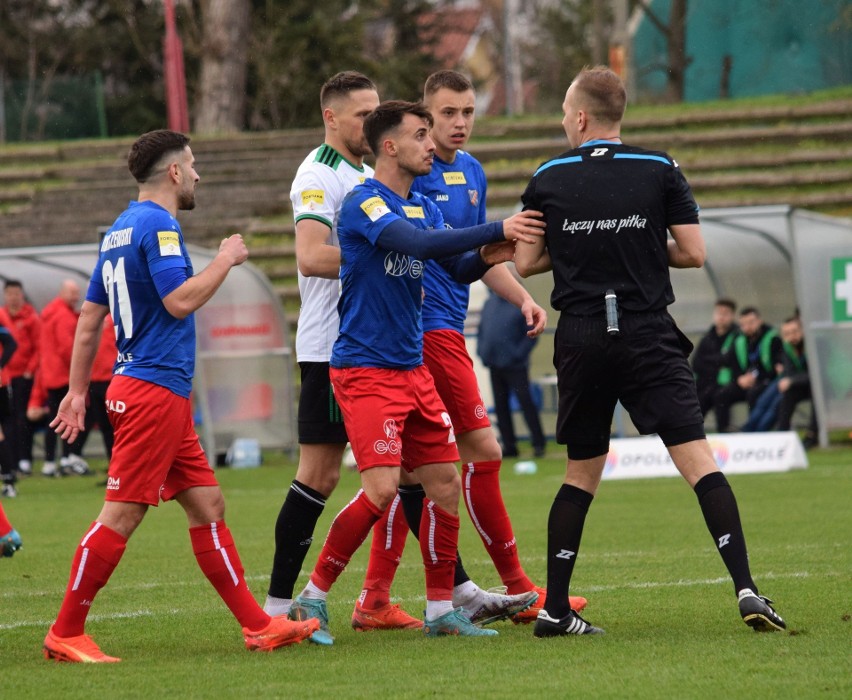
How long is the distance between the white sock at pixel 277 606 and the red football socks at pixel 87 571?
836 millimetres

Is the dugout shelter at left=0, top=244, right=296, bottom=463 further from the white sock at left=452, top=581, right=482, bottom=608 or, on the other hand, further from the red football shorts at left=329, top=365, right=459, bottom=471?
the red football shorts at left=329, top=365, right=459, bottom=471

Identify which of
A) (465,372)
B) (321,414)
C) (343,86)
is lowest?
(321,414)

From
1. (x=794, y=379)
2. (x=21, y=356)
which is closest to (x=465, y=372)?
(x=794, y=379)

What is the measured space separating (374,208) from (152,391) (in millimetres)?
1123

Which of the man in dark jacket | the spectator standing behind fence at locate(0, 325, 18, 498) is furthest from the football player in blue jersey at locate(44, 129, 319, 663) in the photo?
the man in dark jacket

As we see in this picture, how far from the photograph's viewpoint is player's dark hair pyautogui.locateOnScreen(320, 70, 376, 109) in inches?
260

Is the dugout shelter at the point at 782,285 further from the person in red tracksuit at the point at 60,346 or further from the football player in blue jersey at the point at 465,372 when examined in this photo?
the football player in blue jersey at the point at 465,372

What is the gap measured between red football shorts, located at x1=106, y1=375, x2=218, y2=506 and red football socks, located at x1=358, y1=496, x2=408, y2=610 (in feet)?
3.72

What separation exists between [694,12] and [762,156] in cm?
1092

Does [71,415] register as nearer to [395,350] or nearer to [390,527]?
[395,350]

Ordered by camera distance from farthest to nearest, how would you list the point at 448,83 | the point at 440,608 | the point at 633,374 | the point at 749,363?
the point at 749,363
the point at 448,83
the point at 440,608
the point at 633,374

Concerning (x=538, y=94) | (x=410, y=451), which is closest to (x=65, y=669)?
(x=410, y=451)

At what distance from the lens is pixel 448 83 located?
23.3ft

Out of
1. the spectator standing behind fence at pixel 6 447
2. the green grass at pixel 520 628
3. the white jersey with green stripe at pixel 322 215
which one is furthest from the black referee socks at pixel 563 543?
the spectator standing behind fence at pixel 6 447
